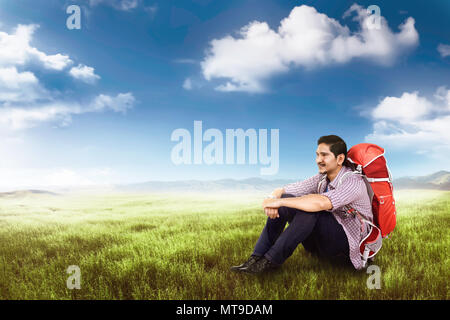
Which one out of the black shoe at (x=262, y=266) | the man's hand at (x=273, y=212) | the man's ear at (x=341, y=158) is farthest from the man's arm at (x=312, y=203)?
the black shoe at (x=262, y=266)

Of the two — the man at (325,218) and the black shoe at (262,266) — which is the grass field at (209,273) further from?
the man at (325,218)

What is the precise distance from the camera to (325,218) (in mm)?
4020

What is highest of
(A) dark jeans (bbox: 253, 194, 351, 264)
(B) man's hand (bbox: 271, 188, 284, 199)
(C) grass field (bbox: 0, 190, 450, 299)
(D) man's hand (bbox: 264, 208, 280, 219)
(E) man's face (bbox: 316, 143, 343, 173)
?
(E) man's face (bbox: 316, 143, 343, 173)

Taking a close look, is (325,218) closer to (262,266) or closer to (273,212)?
(273,212)

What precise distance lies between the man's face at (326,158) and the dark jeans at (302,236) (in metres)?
0.68

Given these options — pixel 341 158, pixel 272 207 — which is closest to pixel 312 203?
pixel 272 207

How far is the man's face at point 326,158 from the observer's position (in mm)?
4191

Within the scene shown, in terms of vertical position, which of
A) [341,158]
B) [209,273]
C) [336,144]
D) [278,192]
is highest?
[336,144]

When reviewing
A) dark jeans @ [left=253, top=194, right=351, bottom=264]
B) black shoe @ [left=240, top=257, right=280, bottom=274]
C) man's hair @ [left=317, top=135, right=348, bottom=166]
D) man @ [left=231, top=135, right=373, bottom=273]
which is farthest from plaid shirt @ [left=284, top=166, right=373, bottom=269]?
black shoe @ [left=240, top=257, right=280, bottom=274]

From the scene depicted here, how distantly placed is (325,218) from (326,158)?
2.86ft

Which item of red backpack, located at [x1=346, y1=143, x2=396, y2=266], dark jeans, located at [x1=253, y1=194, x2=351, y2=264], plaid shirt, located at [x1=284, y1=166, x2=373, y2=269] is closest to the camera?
plaid shirt, located at [x1=284, y1=166, x2=373, y2=269]

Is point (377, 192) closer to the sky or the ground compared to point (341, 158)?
closer to the ground

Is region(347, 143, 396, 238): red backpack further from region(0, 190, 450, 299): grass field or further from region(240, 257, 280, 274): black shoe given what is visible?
region(240, 257, 280, 274): black shoe

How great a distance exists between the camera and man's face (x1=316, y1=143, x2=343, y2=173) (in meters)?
4.19
